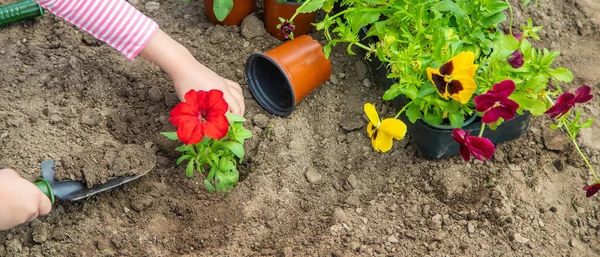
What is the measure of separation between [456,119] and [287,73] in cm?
60

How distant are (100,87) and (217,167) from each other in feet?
1.95

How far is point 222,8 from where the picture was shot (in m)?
2.27

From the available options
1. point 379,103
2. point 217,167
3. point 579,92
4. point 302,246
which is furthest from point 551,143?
point 217,167

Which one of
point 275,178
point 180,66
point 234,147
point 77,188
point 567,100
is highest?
point 567,100

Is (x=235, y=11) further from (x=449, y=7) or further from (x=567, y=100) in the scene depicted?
(x=567, y=100)

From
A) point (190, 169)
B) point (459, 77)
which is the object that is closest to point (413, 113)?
point (459, 77)

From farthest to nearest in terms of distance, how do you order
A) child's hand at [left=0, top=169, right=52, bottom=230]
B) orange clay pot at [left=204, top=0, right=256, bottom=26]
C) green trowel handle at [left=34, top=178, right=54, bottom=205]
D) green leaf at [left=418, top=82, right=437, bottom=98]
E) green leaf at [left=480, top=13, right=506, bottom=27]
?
orange clay pot at [left=204, top=0, right=256, bottom=26] < green leaf at [left=480, top=13, right=506, bottom=27] < green leaf at [left=418, top=82, right=437, bottom=98] < green trowel handle at [left=34, top=178, right=54, bottom=205] < child's hand at [left=0, top=169, right=52, bottom=230]

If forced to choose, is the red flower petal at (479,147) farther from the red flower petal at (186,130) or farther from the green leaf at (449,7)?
the red flower petal at (186,130)

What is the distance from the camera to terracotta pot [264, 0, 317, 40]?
7.52ft

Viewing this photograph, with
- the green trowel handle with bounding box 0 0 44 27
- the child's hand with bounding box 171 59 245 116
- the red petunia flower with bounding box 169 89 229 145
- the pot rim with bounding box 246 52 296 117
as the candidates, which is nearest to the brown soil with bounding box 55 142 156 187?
the child's hand with bounding box 171 59 245 116

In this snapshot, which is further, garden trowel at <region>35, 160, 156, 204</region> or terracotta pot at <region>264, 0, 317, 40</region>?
terracotta pot at <region>264, 0, 317, 40</region>

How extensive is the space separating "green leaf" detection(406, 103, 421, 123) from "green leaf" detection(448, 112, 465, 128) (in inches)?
4.2

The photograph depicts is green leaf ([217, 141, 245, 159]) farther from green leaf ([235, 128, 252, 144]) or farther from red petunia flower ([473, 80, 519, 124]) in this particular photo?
red petunia flower ([473, 80, 519, 124])

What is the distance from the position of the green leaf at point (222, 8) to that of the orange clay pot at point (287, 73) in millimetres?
194
